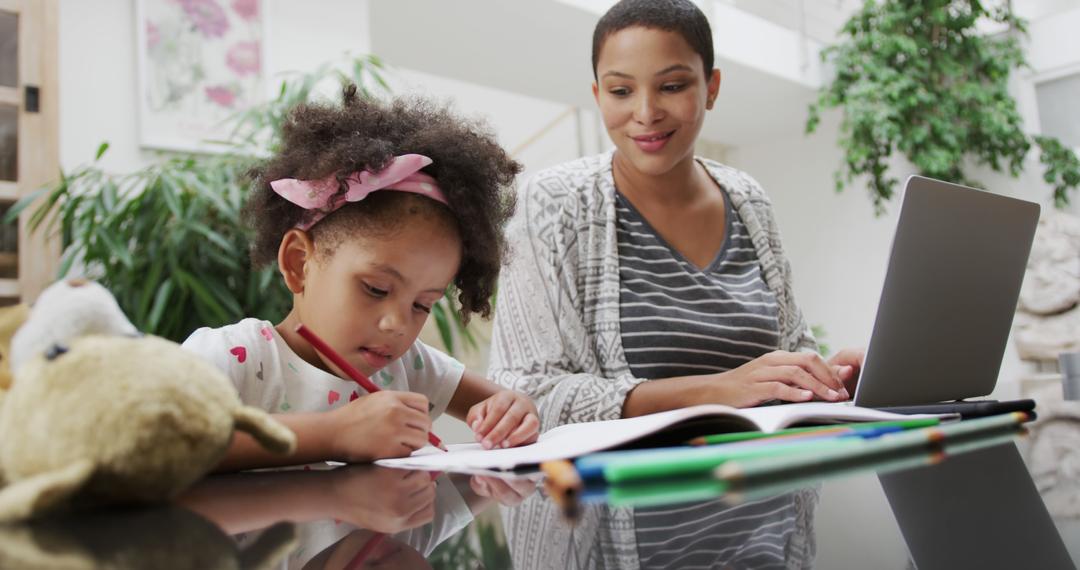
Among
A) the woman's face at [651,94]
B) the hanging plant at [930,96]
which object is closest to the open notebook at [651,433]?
the woman's face at [651,94]

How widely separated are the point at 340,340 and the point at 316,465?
154 millimetres

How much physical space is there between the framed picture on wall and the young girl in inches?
75.0

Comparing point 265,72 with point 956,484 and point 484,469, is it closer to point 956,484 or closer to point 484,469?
point 484,469

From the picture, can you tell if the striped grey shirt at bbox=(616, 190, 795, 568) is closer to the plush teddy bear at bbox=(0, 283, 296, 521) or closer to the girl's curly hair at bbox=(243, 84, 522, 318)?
the girl's curly hair at bbox=(243, 84, 522, 318)

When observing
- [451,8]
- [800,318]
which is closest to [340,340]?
[800,318]

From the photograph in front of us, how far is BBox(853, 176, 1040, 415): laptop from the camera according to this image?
2.57 ft

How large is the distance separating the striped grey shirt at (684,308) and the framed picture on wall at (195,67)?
6.19ft

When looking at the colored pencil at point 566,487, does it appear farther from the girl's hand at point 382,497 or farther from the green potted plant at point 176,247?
the green potted plant at point 176,247

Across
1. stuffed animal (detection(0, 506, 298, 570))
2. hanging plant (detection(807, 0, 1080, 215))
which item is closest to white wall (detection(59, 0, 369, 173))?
stuffed animal (detection(0, 506, 298, 570))

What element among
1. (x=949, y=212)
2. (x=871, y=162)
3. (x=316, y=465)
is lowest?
(x=316, y=465)

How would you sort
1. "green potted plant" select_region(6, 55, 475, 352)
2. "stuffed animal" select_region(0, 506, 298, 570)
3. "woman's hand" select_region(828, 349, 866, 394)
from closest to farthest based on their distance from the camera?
"stuffed animal" select_region(0, 506, 298, 570)
"woman's hand" select_region(828, 349, 866, 394)
"green potted plant" select_region(6, 55, 475, 352)

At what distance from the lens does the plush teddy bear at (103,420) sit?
1.09ft

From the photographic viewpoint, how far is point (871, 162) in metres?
4.87

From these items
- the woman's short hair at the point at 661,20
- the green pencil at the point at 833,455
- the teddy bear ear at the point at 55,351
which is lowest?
the green pencil at the point at 833,455
